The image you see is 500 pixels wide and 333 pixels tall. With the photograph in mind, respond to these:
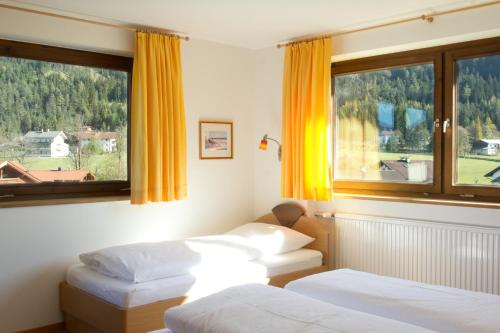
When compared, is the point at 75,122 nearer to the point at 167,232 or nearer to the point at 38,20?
the point at 38,20

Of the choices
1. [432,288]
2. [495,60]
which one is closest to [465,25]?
[495,60]

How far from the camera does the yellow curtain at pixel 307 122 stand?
435cm

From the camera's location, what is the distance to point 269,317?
92.6 inches

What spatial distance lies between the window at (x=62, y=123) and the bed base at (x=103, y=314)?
81 cm

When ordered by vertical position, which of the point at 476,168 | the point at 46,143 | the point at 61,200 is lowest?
the point at 61,200

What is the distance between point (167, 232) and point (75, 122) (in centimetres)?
117

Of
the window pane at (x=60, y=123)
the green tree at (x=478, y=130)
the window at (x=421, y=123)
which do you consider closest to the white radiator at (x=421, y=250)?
the window at (x=421, y=123)

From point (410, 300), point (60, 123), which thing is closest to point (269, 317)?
point (410, 300)

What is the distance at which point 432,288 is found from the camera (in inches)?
117

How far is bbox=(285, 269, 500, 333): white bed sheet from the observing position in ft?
8.06

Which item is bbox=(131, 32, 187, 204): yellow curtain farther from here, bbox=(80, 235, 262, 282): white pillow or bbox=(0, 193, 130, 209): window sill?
bbox=(80, 235, 262, 282): white pillow

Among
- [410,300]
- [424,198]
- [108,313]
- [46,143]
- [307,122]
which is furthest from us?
[307,122]

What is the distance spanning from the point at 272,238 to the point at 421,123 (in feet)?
4.89

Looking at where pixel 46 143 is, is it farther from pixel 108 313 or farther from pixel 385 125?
pixel 385 125
